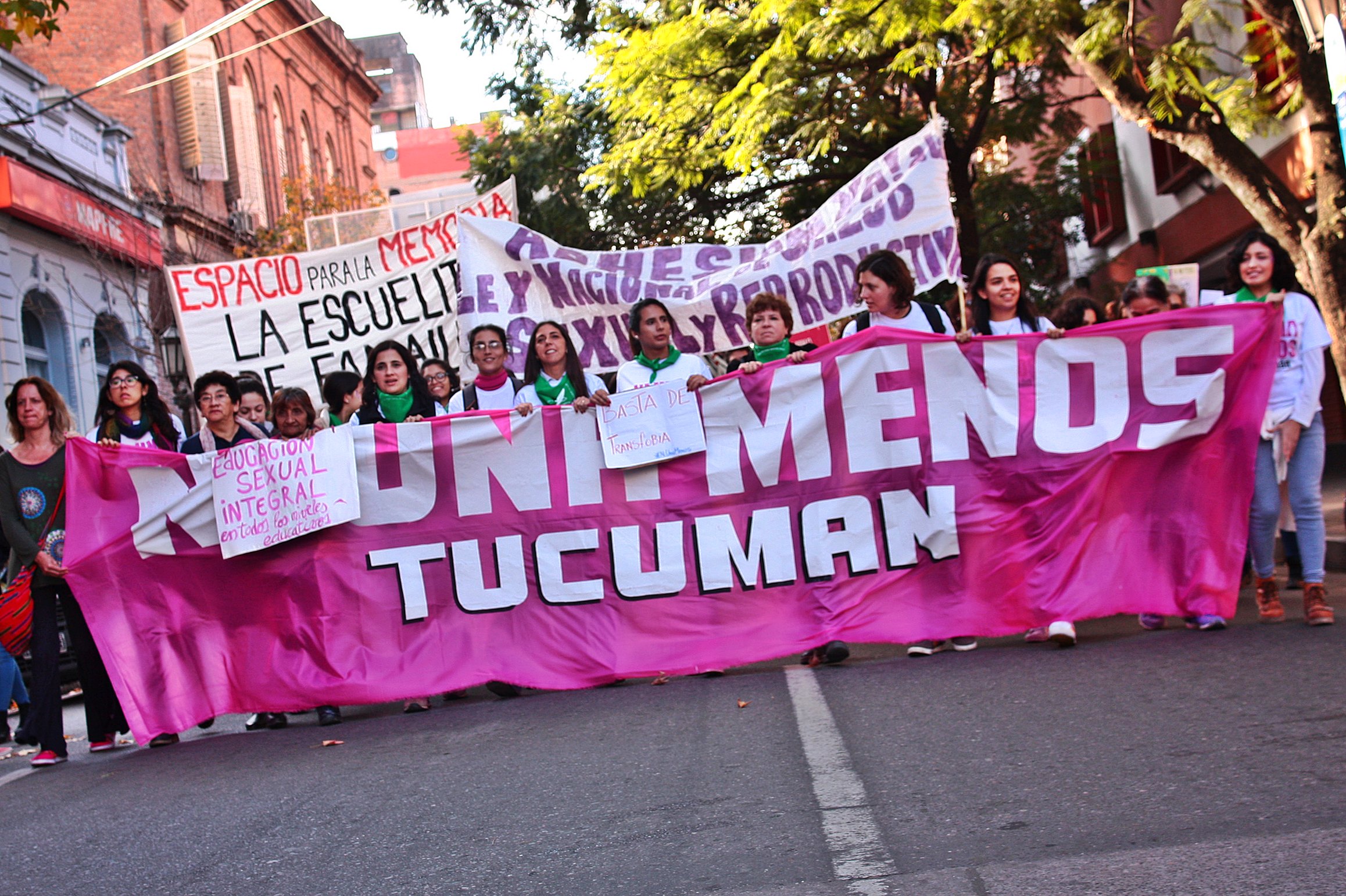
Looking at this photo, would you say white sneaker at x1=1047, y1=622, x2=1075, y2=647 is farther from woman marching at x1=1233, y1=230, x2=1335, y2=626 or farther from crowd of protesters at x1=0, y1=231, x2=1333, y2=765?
woman marching at x1=1233, y1=230, x2=1335, y2=626

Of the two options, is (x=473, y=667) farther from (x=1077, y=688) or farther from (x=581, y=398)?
(x=1077, y=688)

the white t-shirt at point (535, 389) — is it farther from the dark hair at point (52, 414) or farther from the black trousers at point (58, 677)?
the black trousers at point (58, 677)

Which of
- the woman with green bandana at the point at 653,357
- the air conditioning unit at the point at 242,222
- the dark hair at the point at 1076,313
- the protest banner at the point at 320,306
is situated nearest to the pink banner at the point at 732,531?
the woman with green bandana at the point at 653,357

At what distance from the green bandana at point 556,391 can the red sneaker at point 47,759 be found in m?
3.07

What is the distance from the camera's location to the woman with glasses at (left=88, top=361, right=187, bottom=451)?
779 centimetres

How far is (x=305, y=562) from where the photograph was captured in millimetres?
7629

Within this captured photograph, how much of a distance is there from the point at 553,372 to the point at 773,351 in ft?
4.17

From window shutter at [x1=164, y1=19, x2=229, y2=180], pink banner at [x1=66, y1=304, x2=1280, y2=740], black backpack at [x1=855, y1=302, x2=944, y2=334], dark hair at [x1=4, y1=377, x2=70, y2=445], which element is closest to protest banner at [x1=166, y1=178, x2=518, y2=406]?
dark hair at [x1=4, y1=377, x2=70, y2=445]

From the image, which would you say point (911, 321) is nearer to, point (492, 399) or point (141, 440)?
point (492, 399)

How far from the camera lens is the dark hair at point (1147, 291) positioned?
8.40 metres

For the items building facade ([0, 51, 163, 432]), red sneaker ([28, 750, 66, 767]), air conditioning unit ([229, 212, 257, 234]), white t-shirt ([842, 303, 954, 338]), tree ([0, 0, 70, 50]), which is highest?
air conditioning unit ([229, 212, 257, 234])

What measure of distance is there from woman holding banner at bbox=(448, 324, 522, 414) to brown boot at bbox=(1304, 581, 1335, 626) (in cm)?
426

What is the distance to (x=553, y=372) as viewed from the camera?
27.1ft

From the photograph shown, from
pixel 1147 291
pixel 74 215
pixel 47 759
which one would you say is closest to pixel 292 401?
pixel 47 759
